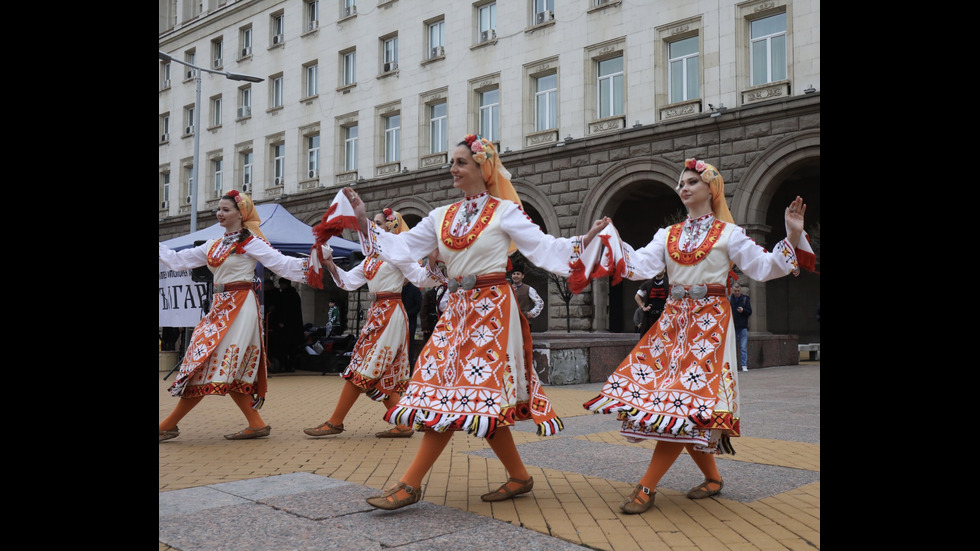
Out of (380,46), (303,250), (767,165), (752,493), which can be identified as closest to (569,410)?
(752,493)

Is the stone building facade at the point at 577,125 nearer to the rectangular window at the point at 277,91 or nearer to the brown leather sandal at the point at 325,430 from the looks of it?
the rectangular window at the point at 277,91

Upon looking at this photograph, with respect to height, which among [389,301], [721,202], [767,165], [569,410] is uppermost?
[767,165]

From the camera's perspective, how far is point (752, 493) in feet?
14.9

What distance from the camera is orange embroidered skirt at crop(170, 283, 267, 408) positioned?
6570 mm

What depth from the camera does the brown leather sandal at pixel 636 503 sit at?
4016mm

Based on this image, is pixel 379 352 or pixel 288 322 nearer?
pixel 379 352

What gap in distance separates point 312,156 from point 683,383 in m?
29.1

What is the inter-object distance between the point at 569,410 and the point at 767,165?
12234 mm

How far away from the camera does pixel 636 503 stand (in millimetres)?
4039

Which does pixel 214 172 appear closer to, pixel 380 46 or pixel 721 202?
pixel 380 46

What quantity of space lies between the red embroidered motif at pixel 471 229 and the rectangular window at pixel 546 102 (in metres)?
19.7

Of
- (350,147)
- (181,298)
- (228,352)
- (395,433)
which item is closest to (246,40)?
(350,147)

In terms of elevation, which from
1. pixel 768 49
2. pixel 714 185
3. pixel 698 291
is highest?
pixel 768 49

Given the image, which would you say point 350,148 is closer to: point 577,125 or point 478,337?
point 577,125
